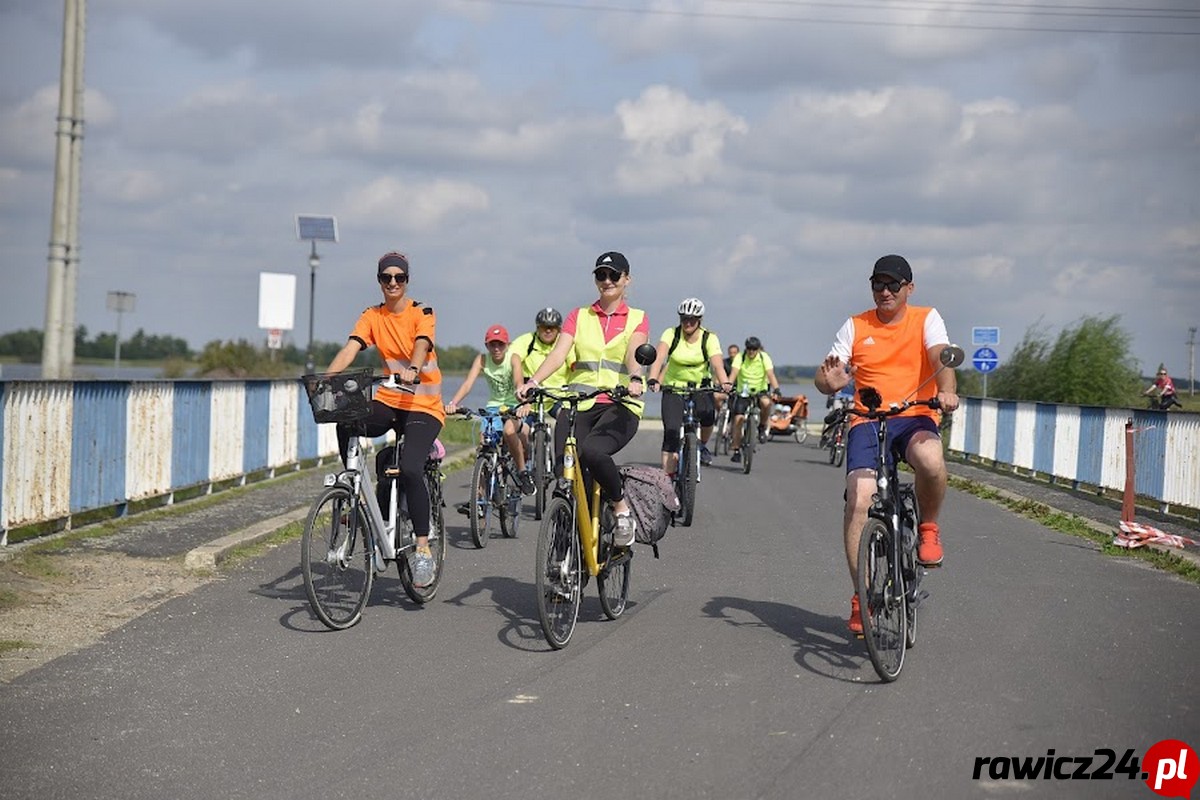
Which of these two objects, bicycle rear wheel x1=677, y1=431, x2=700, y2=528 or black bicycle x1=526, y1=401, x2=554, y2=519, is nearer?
black bicycle x1=526, y1=401, x2=554, y2=519

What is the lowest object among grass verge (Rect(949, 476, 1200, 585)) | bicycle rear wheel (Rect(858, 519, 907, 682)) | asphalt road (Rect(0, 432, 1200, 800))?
asphalt road (Rect(0, 432, 1200, 800))

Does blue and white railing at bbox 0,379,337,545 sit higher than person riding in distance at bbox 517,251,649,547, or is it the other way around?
person riding in distance at bbox 517,251,649,547

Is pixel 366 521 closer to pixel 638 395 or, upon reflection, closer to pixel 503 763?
pixel 638 395

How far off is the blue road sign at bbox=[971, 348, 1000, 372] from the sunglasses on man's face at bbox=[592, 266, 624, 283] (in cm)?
3054

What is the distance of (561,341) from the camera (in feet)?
28.7

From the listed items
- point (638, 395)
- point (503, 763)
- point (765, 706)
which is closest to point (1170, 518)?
point (638, 395)

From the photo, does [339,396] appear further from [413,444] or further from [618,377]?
[618,377]

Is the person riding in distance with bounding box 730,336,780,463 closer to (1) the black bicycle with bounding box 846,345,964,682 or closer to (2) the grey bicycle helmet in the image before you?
(2) the grey bicycle helmet

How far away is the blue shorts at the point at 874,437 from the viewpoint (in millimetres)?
7617

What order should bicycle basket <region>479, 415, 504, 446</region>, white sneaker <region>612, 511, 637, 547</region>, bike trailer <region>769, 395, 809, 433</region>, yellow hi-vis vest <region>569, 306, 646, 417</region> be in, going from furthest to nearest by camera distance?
bike trailer <region>769, 395, 809, 433</region> < bicycle basket <region>479, 415, 504, 446</region> < yellow hi-vis vest <region>569, 306, 646, 417</region> < white sneaker <region>612, 511, 637, 547</region>

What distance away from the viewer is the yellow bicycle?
7.80m

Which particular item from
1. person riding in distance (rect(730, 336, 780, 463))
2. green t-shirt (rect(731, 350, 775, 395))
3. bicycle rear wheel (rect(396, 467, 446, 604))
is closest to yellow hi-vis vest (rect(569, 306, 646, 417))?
bicycle rear wheel (rect(396, 467, 446, 604))

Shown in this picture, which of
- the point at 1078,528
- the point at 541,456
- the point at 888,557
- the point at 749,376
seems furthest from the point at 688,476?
the point at 749,376

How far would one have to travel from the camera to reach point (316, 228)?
1111 inches
